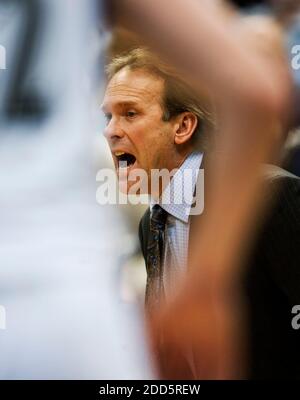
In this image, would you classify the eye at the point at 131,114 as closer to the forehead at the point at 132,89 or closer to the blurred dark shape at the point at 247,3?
the forehead at the point at 132,89

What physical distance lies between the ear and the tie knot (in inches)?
9.1

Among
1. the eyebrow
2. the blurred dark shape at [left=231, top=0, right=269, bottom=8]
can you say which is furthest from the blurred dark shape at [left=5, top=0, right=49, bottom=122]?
the blurred dark shape at [left=231, top=0, right=269, bottom=8]

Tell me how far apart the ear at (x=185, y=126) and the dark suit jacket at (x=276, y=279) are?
0.93 ft

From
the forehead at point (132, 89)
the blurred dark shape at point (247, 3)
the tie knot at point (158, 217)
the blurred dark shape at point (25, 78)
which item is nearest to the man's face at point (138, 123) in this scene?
the forehead at point (132, 89)

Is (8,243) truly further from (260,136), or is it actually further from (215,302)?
(260,136)

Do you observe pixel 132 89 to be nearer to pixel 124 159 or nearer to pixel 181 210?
pixel 124 159

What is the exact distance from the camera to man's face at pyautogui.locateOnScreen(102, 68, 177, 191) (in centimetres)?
277

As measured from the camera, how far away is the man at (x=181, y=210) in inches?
108

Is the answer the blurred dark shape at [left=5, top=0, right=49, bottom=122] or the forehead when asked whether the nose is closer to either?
the forehead

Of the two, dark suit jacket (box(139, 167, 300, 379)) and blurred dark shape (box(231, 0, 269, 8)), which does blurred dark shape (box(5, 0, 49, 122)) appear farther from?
dark suit jacket (box(139, 167, 300, 379))

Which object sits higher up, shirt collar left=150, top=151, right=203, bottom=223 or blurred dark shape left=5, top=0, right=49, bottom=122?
blurred dark shape left=5, top=0, right=49, bottom=122

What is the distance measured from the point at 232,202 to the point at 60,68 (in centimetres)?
70

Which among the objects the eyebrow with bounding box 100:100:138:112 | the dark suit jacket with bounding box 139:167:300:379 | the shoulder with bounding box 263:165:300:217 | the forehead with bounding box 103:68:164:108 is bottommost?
the dark suit jacket with bounding box 139:167:300:379
